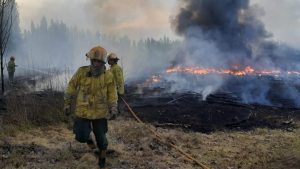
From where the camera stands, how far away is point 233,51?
113ft

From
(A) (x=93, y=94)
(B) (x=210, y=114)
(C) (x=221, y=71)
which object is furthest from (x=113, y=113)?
(C) (x=221, y=71)

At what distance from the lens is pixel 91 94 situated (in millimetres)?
6820

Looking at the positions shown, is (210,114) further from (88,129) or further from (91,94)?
(91,94)

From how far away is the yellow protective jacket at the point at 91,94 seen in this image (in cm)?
680

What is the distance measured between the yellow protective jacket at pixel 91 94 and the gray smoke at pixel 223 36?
23.8 m

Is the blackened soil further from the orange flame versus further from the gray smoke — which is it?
the gray smoke

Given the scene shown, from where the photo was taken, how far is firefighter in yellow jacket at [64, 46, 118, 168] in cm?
677

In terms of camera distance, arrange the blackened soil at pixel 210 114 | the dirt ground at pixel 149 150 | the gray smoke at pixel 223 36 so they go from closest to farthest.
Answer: the dirt ground at pixel 149 150
the blackened soil at pixel 210 114
the gray smoke at pixel 223 36

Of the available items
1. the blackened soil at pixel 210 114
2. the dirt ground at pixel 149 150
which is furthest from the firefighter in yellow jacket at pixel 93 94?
the blackened soil at pixel 210 114

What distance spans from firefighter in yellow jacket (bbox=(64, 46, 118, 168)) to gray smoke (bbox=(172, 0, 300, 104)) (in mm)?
23810

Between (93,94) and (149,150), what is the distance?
2.58 metres

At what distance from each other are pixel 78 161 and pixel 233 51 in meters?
28.6

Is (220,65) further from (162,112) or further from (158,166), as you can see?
(158,166)

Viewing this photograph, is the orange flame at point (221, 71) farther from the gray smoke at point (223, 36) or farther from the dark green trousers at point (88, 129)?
the dark green trousers at point (88, 129)
